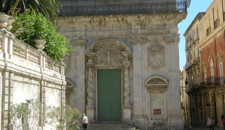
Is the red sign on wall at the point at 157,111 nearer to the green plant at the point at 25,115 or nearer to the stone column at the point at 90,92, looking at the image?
the stone column at the point at 90,92

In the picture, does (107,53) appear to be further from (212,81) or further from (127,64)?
(212,81)

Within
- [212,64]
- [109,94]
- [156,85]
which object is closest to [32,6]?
[109,94]

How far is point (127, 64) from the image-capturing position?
22.8m

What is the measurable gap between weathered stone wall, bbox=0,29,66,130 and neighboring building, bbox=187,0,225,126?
17.8m

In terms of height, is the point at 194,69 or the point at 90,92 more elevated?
the point at 194,69

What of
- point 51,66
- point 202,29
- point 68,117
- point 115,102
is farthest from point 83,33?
point 202,29

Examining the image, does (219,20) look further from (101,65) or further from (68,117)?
(68,117)

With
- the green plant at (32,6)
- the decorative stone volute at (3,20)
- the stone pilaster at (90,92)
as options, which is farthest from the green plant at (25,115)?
the stone pilaster at (90,92)

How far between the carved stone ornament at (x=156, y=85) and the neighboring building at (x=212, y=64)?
7503 millimetres

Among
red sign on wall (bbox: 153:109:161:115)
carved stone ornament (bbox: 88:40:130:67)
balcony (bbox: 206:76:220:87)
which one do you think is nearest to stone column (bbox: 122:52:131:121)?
carved stone ornament (bbox: 88:40:130:67)

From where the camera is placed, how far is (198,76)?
37.1 m

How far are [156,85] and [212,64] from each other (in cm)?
1136

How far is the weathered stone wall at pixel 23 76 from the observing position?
8.59 meters

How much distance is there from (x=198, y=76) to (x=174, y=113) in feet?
52.6
